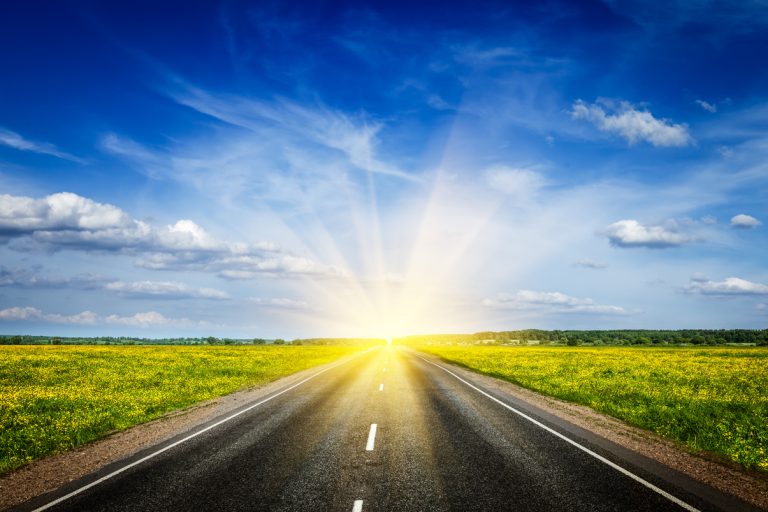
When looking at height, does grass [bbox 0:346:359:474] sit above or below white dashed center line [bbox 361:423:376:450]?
below

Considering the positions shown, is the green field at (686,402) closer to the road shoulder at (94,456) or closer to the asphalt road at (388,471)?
the asphalt road at (388,471)

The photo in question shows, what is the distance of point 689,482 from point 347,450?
6.33m

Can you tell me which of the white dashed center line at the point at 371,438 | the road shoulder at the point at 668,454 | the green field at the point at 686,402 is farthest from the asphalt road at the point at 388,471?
the green field at the point at 686,402

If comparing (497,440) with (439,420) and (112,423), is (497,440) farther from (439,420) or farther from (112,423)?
(112,423)

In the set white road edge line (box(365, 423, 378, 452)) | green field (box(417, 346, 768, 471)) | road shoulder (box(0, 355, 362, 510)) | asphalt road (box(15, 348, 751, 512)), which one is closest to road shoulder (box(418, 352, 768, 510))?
asphalt road (box(15, 348, 751, 512))

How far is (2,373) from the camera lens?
2441cm

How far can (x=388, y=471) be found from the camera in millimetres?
7488

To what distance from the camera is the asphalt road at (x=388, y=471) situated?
6.22 meters

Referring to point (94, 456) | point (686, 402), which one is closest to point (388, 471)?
point (94, 456)

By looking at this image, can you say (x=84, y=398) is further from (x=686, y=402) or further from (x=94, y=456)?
(x=686, y=402)

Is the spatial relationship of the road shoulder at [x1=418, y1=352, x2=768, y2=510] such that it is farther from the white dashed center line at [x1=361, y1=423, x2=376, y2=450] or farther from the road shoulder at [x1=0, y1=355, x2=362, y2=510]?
the road shoulder at [x1=0, y1=355, x2=362, y2=510]

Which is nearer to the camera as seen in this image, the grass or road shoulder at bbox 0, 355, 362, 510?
road shoulder at bbox 0, 355, 362, 510

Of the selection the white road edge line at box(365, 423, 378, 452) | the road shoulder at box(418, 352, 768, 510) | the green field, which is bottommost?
the green field

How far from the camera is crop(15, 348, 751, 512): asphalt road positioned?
622cm
